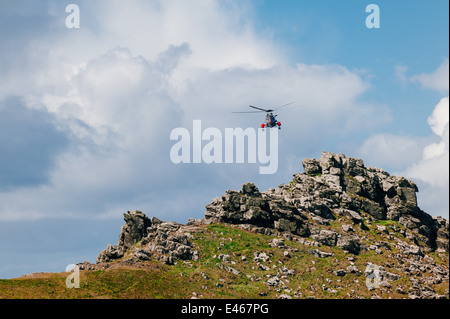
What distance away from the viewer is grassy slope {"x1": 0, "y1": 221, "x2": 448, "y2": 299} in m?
86.9

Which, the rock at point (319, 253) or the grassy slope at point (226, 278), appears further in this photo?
the rock at point (319, 253)

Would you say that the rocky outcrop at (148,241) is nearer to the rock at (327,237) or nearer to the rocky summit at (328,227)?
the rocky summit at (328,227)

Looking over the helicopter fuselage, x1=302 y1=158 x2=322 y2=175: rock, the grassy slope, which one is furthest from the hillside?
the helicopter fuselage

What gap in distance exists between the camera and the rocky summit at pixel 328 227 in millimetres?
106188

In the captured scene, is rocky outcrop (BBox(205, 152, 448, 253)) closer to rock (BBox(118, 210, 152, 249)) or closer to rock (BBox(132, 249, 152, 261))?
rock (BBox(118, 210, 152, 249))

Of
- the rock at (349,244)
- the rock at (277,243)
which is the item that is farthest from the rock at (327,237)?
the rock at (277,243)

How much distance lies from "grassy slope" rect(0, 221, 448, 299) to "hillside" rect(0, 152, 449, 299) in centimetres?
25

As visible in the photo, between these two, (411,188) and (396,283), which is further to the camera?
(411,188)

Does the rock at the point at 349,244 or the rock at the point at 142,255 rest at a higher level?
the rock at the point at 349,244

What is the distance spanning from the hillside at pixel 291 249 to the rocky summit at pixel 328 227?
303 millimetres
